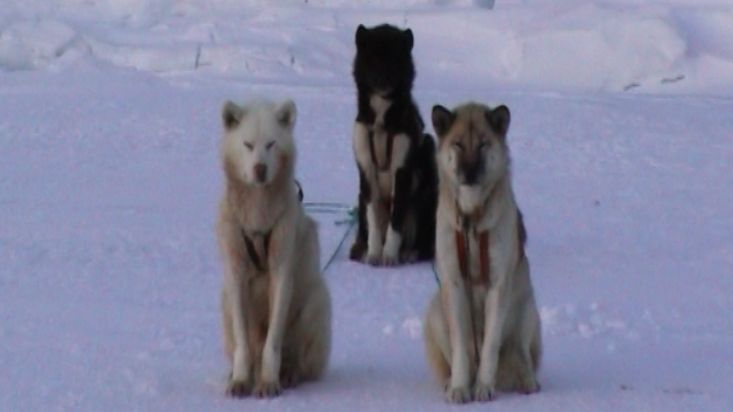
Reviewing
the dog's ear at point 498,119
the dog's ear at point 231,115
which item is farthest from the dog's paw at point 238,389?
the dog's ear at point 498,119

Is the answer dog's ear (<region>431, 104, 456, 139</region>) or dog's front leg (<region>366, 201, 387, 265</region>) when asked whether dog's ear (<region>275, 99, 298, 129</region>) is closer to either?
dog's ear (<region>431, 104, 456, 139</region>)

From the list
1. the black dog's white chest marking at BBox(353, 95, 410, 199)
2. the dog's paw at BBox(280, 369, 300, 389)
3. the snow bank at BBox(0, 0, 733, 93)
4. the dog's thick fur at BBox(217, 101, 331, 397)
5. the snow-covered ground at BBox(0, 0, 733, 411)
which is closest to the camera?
the dog's thick fur at BBox(217, 101, 331, 397)

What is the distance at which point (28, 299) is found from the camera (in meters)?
8.26

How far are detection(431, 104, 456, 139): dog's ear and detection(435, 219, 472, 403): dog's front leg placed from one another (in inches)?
14.7

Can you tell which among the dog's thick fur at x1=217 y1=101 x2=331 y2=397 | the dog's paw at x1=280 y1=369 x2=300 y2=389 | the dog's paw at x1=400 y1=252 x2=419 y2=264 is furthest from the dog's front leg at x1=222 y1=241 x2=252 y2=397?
the dog's paw at x1=400 y1=252 x2=419 y2=264

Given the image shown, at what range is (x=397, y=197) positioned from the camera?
984 centimetres

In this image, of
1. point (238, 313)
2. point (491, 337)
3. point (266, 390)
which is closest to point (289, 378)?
point (266, 390)

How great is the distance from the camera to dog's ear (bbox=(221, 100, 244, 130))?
6.25 m

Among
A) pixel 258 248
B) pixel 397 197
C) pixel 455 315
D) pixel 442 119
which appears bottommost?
pixel 397 197

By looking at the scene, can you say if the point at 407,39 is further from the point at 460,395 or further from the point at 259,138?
the point at 460,395

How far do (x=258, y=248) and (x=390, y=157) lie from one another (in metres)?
3.52

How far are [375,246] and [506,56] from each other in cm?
1065

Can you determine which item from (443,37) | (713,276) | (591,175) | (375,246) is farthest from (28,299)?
(443,37)

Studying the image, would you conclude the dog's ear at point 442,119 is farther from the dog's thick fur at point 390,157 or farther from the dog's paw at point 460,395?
the dog's thick fur at point 390,157
